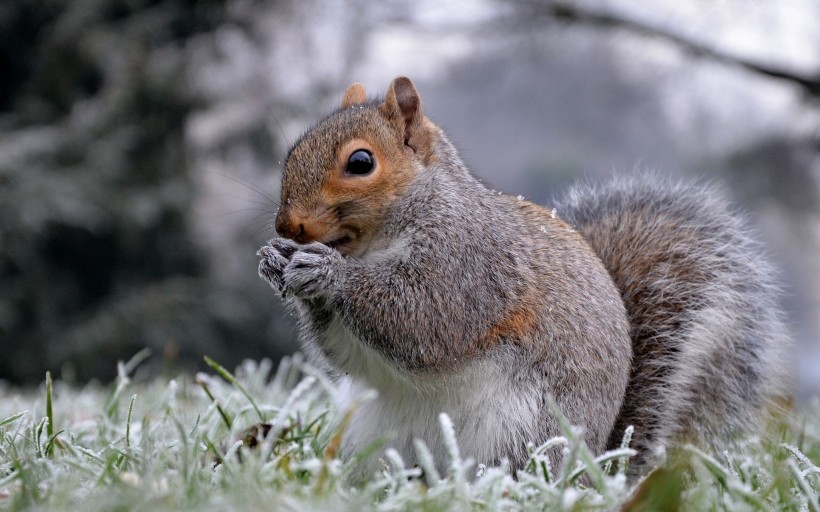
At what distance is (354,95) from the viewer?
202cm

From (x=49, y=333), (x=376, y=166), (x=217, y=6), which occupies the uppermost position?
(x=217, y=6)

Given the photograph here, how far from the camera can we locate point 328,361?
1.68 m

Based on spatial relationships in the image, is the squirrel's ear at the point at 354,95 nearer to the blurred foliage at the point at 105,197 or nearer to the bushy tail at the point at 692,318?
the bushy tail at the point at 692,318

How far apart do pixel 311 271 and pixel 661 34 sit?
3979 millimetres

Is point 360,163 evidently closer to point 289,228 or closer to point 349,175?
point 349,175

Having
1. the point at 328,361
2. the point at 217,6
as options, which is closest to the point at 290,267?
the point at 328,361

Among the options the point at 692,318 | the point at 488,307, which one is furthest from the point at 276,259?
the point at 692,318

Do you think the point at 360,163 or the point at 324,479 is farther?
the point at 360,163

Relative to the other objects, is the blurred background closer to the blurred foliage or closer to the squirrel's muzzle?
the blurred foliage

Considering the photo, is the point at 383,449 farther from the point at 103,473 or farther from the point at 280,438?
the point at 103,473

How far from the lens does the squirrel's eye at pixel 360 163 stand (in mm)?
1604

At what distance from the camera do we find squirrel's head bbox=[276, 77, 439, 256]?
156 centimetres

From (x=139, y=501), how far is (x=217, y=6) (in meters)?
5.86

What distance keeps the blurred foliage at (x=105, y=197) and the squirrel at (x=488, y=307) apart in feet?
12.5
